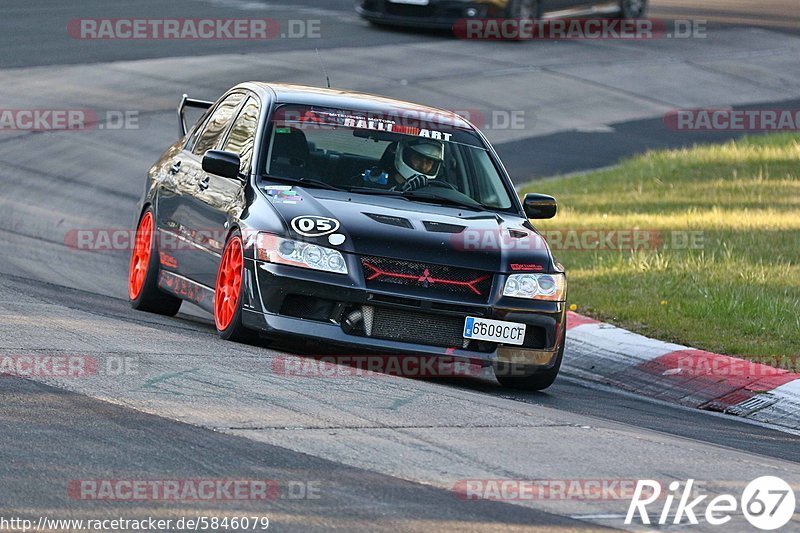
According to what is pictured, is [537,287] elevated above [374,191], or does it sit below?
below

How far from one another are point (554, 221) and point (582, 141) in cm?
570

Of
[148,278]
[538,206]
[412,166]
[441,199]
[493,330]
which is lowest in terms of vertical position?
[148,278]

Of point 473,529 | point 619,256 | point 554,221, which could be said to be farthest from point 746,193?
point 473,529

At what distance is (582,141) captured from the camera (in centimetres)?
2120

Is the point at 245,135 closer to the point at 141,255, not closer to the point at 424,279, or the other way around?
the point at 141,255

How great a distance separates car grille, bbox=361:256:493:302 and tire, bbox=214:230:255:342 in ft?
2.54

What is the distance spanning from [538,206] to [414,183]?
0.83m

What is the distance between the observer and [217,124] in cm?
1059

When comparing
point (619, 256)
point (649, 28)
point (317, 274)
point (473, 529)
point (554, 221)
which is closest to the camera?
point (473, 529)

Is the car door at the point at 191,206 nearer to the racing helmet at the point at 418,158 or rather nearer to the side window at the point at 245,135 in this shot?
the side window at the point at 245,135

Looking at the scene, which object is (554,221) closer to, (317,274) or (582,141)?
(582,141)

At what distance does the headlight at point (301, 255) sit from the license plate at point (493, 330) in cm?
76

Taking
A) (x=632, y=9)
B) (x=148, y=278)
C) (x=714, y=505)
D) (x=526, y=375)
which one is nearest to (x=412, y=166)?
(x=526, y=375)

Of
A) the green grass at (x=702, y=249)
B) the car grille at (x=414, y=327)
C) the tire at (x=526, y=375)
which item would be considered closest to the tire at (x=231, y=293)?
the car grille at (x=414, y=327)
